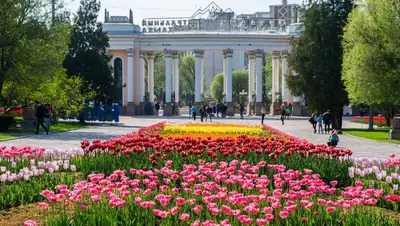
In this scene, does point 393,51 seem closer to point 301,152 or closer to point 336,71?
point 336,71

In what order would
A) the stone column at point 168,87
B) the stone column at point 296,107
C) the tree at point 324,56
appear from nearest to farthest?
the tree at point 324,56 → the stone column at point 168,87 → the stone column at point 296,107

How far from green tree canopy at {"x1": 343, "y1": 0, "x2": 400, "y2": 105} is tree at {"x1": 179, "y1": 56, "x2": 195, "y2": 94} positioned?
287ft

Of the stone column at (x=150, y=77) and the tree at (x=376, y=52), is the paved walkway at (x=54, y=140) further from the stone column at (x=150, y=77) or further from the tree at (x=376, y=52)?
the stone column at (x=150, y=77)

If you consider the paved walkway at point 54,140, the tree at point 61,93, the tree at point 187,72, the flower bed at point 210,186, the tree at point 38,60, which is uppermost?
the tree at point 187,72

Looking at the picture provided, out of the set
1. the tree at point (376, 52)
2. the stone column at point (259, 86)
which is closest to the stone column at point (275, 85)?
the stone column at point (259, 86)

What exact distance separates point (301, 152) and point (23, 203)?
5.73 meters

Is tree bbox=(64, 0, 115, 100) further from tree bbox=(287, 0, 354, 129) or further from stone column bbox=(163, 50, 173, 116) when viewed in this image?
stone column bbox=(163, 50, 173, 116)

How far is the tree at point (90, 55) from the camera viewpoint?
54.4m

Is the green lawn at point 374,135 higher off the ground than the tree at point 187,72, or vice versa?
the tree at point 187,72

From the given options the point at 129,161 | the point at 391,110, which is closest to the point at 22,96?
the point at 391,110

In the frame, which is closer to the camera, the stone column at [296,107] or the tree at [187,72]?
the stone column at [296,107]

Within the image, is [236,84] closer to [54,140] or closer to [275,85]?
[275,85]

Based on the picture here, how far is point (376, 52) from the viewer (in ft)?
116

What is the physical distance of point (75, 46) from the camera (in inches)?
2181
